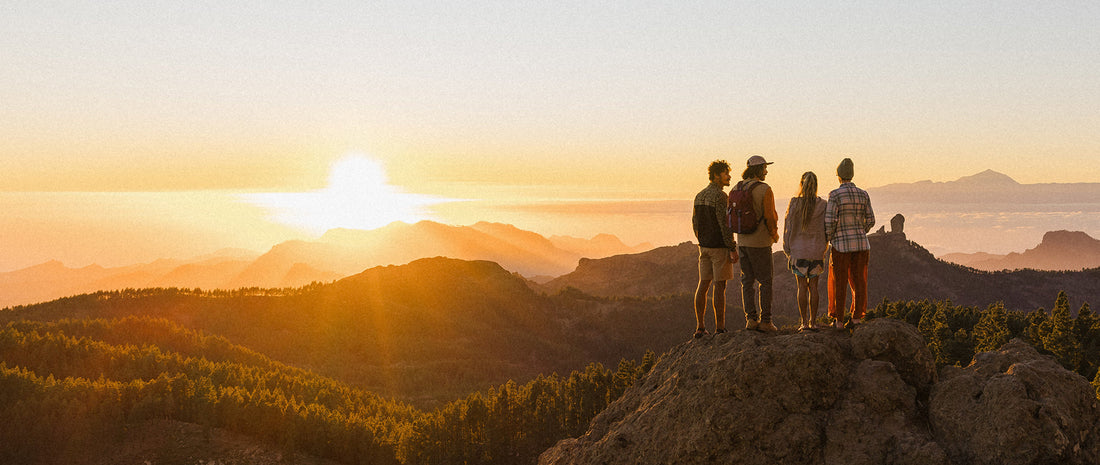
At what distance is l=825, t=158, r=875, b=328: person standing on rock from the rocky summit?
1.83 ft

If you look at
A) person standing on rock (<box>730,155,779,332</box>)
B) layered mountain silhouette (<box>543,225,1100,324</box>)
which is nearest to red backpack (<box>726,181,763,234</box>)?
person standing on rock (<box>730,155,779,332</box>)

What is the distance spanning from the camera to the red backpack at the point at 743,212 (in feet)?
32.1

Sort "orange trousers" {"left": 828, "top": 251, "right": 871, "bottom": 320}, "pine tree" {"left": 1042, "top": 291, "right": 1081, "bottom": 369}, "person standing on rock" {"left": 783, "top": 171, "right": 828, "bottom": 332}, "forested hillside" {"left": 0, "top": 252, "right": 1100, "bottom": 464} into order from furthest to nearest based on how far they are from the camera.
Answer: "pine tree" {"left": 1042, "top": 291, "right": 1081, "bottom": 369}, "forested hillside" {"left": 0, "top": 252, "right": 1100, "bottom": 464}, "person standing on rock" {"left": 783, "top": 171, "right": 828, "bottom": 332}, "orange trousers" {"left": 828, "top": 251, "right": 871, "bottom": 320}

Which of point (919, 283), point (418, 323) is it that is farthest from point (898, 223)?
point (418, 323)

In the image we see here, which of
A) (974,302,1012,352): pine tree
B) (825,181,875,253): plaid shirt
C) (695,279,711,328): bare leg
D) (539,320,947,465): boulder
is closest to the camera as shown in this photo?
(539,320,947,465): boulder

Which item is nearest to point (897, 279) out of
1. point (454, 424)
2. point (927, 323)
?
point (927, 323)

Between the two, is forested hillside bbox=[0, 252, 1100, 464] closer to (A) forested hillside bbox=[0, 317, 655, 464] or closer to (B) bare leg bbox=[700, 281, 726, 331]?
(A) forested hillside bbox=[0, 317, 655, 464]

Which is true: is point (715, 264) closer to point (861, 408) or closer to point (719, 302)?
point (719, 302)

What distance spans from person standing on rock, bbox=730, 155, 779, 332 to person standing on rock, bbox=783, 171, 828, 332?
1.34 feet

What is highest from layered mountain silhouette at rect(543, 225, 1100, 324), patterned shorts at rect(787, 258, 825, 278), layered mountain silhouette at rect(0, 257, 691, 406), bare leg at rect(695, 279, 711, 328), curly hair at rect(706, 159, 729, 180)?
curly hair at rect(706, 159, 729, 180)

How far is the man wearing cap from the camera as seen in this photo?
9.84 metres

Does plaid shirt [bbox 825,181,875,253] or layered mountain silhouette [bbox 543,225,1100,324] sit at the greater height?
plaid shirt [bbox 825,181,875,253]

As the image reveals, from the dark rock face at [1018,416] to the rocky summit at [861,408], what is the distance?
13mm

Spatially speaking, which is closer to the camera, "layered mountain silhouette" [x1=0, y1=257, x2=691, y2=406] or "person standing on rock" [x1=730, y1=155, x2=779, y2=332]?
"person standing on rock" [x1=730, y1=155, x2=779, y2=332]
